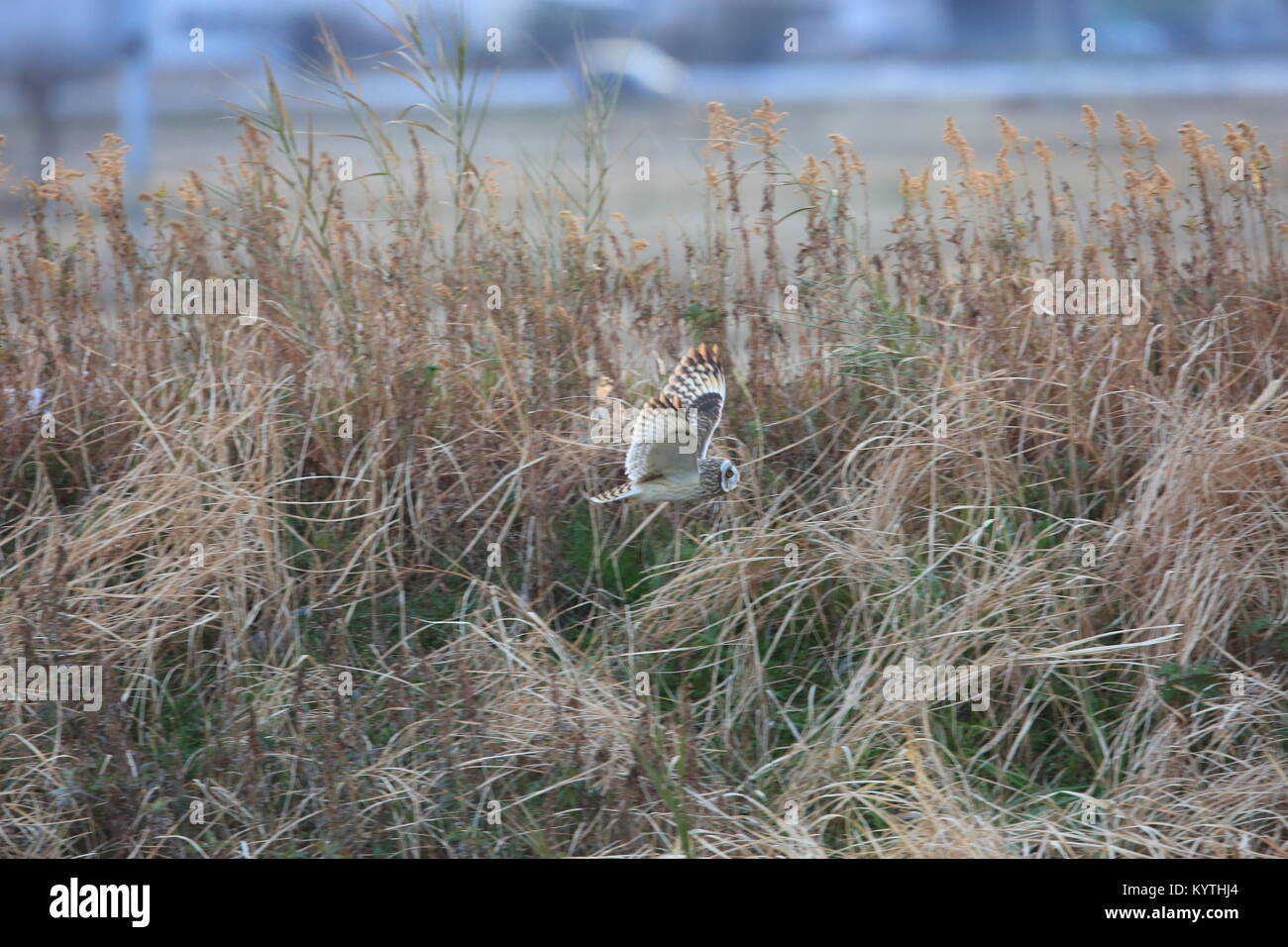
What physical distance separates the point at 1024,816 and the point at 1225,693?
788mm

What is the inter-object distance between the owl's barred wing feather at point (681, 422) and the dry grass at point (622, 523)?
49cm

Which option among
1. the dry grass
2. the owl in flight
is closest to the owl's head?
the owl in flight

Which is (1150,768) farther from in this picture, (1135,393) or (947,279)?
(947,279)

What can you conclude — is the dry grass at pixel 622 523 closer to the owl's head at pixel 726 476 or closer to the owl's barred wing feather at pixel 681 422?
the owl's head at pixel 726 476

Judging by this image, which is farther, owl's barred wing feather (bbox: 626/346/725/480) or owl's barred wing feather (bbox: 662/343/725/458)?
owl's barred wing feather (bbox: 662/343/725/458)

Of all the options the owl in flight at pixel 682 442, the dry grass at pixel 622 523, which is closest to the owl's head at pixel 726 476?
the owl in flight at pixel 682 442

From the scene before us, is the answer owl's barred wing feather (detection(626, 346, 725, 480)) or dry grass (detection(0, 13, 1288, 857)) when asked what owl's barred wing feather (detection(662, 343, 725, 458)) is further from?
dry grass (detection(0, 13, 1288, 857))

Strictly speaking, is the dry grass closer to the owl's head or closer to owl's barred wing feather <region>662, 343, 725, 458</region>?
the owl's head

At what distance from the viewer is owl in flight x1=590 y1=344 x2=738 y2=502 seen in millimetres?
3420

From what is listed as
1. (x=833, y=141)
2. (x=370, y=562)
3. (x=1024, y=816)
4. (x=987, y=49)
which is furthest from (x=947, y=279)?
(x=987, y=49)

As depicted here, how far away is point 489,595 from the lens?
12.9ft

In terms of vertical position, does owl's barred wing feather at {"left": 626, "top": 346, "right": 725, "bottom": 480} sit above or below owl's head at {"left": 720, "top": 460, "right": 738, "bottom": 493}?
above

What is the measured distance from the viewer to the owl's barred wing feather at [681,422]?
3.41 m

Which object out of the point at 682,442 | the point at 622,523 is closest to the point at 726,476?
the point at 682,442
